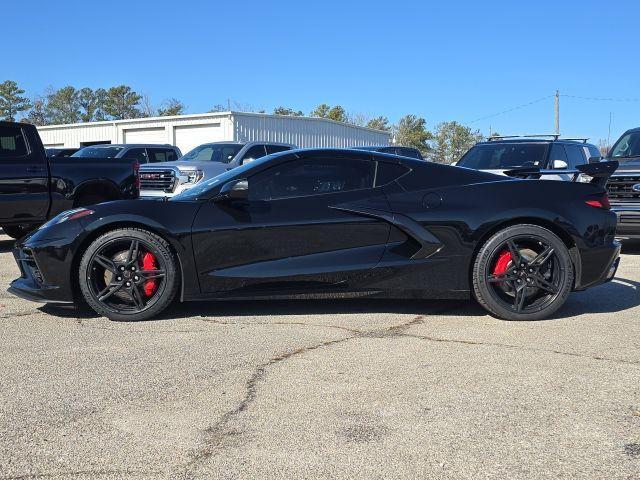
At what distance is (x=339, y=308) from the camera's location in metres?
5.66

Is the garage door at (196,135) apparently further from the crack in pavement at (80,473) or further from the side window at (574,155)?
the crack in pavement at (80,473)

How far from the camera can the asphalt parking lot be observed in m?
2.80

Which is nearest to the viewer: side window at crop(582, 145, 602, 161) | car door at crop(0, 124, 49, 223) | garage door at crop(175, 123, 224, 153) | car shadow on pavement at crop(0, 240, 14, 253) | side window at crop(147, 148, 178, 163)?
car door at crop(0, 124, 49, 223)

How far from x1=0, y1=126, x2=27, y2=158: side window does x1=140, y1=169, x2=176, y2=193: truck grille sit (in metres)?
4.23

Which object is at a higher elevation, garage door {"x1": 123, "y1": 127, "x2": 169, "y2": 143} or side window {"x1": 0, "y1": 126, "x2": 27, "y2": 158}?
garage door {"x1": 123, "y1": 127, "x2": 169, "y2": 143}

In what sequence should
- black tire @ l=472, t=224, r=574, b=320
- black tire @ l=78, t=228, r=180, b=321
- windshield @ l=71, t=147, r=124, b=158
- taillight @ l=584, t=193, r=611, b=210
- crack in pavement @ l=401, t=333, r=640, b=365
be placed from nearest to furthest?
crack in pavement @ l=401, t=333, r=640, b=365 → black tire @ l=78, t=228, r=180, b=321 → black tire @ l=472, t=224, r=574, b=320 → taillight @ l=584, t=193, r=611, b=210 → windshield @ l=71, t=147, r=124, b=158

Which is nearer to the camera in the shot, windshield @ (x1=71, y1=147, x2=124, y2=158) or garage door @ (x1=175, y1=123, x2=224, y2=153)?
windshield @ (x1=71, y1=147, x2=124, y2=158)

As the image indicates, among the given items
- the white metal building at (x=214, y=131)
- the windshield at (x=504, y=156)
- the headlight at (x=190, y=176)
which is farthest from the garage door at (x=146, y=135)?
the windshield at (x=504, y=156)

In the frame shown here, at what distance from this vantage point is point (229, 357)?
4227 millimetres

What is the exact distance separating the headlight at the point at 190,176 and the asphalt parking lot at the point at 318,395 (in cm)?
823

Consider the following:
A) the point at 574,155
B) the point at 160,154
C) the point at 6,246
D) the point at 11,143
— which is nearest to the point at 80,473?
the point at 11,143

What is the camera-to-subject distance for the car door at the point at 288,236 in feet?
16.7

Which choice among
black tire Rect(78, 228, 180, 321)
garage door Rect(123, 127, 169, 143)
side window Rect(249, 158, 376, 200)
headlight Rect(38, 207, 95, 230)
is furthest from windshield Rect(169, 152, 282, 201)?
garage door Rect(123, 127, 169, 143)

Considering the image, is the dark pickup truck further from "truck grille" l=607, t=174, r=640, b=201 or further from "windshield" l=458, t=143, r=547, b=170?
"truck grille" l=607, t=174, r=640, b=201
